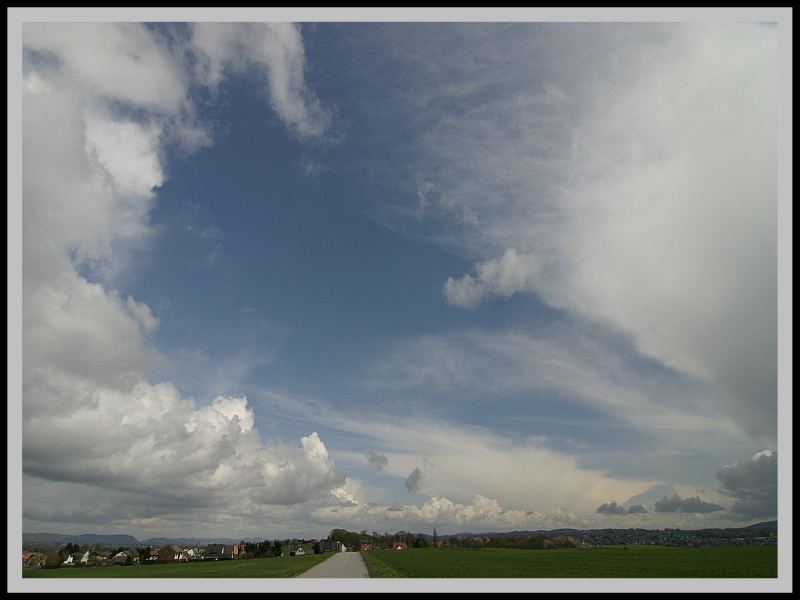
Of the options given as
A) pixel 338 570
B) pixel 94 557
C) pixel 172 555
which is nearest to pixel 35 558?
pixel 94 557

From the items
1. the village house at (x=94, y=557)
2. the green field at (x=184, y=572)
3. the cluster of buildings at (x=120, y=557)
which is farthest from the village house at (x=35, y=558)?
the green field at (x=184, y=572)

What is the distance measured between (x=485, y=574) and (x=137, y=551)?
113222 mm

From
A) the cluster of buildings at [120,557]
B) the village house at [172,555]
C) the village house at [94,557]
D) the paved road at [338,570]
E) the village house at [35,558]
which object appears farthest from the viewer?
the village house at [172,555]

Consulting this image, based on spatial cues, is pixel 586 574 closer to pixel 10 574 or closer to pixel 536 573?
pixel 536 573

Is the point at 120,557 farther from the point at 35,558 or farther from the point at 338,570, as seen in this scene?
the point at 338,570

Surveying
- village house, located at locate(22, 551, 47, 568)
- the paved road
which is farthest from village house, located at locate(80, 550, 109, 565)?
the paved road

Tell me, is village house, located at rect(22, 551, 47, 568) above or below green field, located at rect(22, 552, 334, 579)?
below

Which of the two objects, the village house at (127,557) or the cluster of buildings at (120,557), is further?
the village house at (127,557)

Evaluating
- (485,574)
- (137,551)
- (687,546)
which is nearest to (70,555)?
(137,551)

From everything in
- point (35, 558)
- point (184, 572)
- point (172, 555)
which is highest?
point (184, 572)

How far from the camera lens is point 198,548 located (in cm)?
19262

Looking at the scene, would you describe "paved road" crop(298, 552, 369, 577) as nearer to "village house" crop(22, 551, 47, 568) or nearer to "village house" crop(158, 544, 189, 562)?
"village house" crop(22, 551, 47, 568)

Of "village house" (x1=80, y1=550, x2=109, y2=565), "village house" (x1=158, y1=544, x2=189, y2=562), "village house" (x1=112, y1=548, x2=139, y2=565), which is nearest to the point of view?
"village house" (x1=80, y1=550, x2=109, y2=565)

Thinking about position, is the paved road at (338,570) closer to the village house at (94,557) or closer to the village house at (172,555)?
the village house at (94,557)
